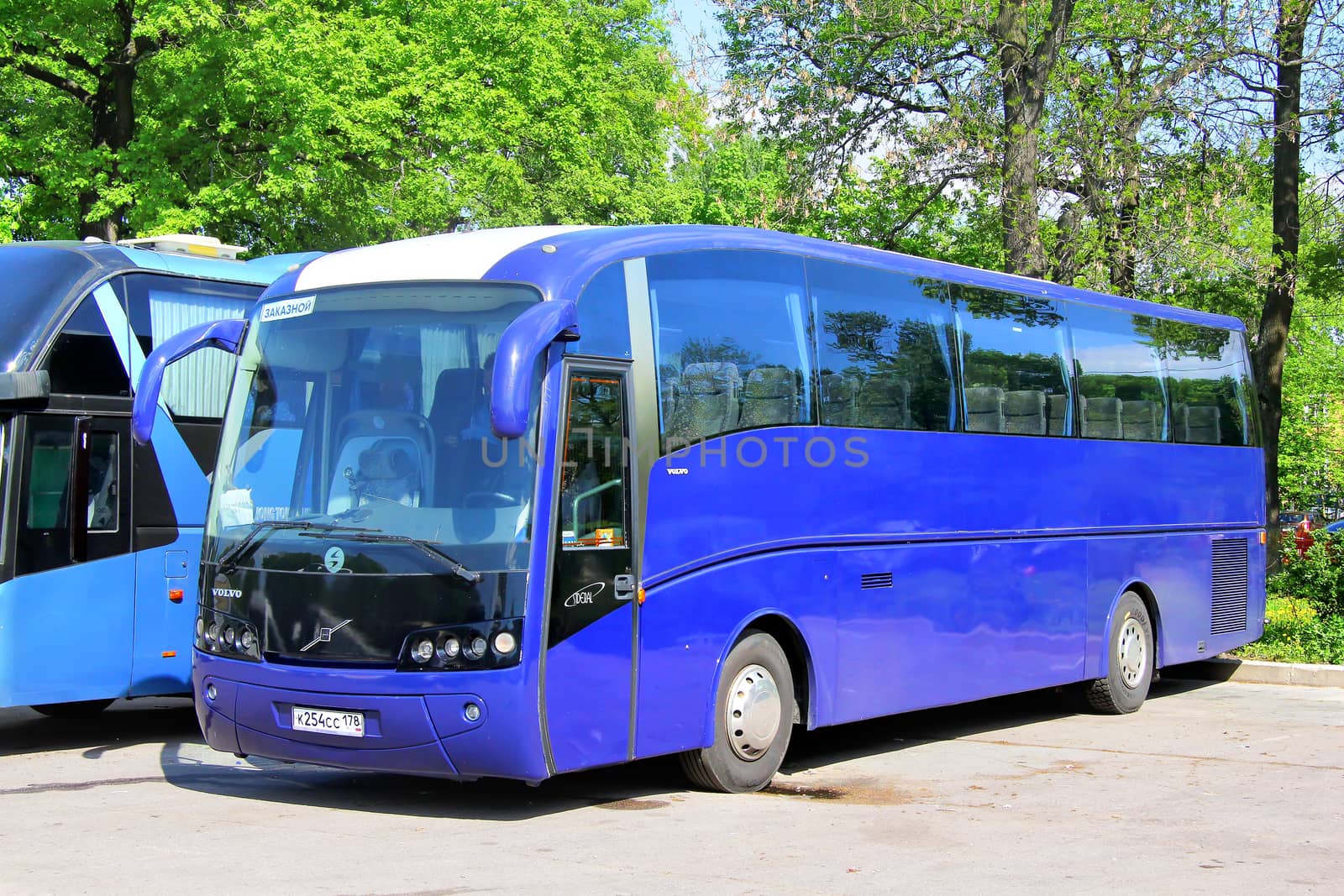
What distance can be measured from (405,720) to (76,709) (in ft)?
20.2

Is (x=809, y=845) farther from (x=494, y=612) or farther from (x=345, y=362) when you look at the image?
(x=345, y=362)

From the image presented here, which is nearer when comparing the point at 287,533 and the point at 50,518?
the point at 287,533

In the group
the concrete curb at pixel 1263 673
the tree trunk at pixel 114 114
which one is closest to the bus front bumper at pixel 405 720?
the concrete curb at pixel 1263 673

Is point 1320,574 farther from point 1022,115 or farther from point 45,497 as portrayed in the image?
point 45,497

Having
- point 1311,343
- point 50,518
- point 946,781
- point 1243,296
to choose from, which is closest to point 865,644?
point 946,781

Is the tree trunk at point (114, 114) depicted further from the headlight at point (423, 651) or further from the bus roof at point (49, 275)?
the headlight at point (423, 651)

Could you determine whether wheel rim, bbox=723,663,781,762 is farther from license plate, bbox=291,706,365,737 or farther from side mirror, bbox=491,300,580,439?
side mirror, bbox=491,300,580,439

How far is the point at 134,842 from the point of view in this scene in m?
7.34

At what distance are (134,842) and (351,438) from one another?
2302 millimetres

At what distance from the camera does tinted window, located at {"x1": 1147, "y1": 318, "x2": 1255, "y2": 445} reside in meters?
14.5

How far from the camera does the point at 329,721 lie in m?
7.96

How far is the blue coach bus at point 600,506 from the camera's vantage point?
25.4ft

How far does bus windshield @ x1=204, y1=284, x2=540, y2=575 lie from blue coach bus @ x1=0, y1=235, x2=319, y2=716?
2.15 m

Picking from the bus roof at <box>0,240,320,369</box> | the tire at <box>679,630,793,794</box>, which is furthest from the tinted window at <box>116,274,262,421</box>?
the tire at <box>679,630,793,794</box>
